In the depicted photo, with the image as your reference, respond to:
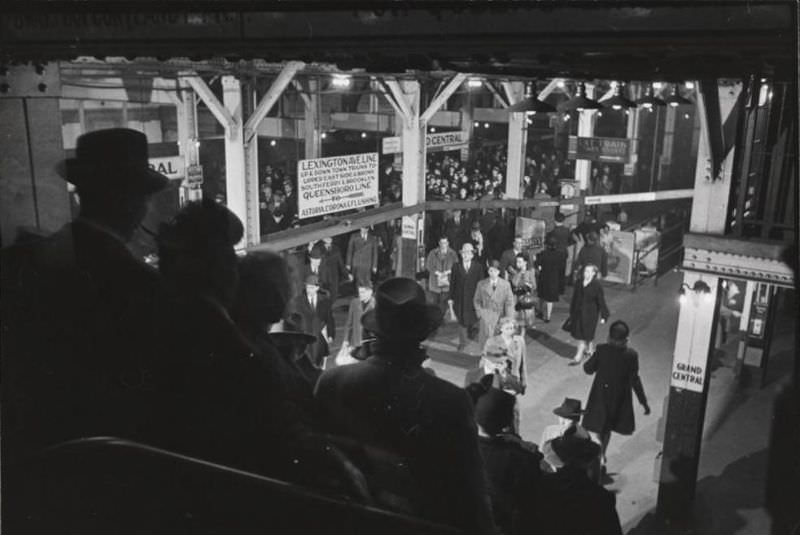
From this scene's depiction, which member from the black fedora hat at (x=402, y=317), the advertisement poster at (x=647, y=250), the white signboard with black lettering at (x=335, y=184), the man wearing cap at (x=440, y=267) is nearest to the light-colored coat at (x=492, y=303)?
the man wearing cap at (x=440, y=267)

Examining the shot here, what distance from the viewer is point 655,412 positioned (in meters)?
9.50

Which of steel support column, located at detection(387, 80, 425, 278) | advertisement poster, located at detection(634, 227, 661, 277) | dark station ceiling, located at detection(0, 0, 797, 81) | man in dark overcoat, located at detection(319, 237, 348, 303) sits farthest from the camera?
advertisement poster, located at detection(634, 227, 661, 277)

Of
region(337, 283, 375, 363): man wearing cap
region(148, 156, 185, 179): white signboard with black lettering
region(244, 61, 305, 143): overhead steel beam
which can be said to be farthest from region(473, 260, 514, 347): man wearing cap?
region(148, 156, 185, 179): white signboard with black lettering

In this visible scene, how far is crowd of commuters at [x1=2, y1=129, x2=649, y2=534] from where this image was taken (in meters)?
3.10

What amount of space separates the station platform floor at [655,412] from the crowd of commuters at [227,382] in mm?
4087

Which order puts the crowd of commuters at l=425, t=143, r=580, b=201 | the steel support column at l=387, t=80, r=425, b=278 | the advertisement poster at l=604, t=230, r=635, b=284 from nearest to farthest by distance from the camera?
the steel support column at l=387, t=80, r=425, b=278, the advertisement poster at l=604, t=230, r=635, b=284, the crowd of commuters at l=425, t=143, r=580, b=201

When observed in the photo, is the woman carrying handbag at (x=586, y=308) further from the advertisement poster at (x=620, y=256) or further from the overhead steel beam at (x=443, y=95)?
the advertisement poster at (x=620, y=256)

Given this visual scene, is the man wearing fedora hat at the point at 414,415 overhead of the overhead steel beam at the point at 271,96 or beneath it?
beneath

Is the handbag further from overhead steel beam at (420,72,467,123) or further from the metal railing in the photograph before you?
the metal railing

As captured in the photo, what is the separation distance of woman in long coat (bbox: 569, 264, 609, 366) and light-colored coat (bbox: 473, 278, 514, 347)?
1139 millimetres

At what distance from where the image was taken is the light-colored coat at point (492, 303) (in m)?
10.3

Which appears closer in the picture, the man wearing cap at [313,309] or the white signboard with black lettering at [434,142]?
the man wearing cap at [313,309]

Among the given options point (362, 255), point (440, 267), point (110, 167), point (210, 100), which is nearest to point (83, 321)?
point (110, 167)

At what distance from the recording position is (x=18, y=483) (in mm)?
3227
